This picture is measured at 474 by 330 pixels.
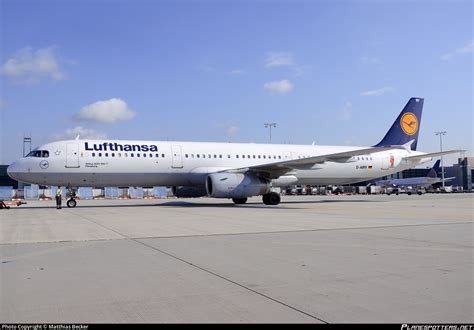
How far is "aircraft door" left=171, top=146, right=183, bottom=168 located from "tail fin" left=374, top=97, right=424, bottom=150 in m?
16.2

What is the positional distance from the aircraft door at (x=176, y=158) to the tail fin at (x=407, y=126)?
16151 mm

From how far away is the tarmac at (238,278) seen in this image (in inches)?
167

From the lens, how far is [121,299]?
4750 mm

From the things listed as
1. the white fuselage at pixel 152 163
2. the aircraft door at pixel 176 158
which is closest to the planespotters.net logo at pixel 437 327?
the white fuselage at pixel 152 163

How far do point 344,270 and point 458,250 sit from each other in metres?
3.05

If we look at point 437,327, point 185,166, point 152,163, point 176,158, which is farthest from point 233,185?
point 437,327

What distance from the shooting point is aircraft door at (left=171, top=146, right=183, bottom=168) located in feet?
81.5

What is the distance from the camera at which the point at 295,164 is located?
937 inches

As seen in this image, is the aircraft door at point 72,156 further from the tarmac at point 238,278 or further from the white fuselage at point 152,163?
the tarmac at point 238,278

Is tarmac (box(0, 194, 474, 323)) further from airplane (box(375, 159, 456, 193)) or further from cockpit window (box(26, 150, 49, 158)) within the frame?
airplane (box(375, 159, 456, 193))

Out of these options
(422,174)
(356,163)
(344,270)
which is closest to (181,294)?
(344,270)

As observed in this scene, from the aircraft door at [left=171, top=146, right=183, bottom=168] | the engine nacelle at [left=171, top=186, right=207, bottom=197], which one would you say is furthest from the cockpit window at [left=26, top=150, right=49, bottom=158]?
the engine nacelle at [left=171, top=186, right=207, bottom=197]

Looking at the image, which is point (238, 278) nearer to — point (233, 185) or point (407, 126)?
point (233, 185)

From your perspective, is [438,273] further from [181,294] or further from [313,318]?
[181,294]
